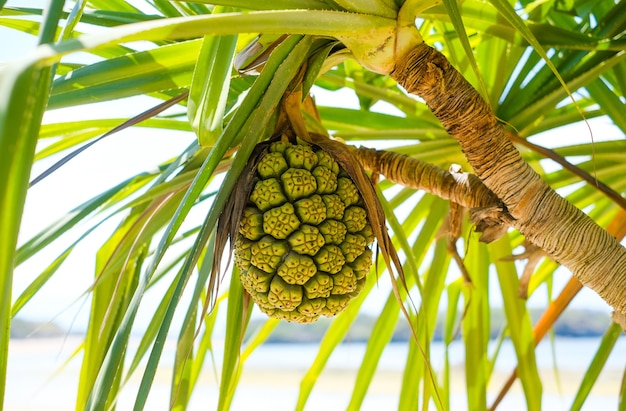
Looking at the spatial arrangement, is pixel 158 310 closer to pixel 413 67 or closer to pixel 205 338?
pixel 205 338

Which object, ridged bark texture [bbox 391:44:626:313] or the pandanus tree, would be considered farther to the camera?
ridged bark texture [bbox 391:44:626:313]

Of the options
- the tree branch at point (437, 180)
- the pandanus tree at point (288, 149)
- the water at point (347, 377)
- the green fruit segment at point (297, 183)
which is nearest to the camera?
the pandanus tree at point (288, 149)

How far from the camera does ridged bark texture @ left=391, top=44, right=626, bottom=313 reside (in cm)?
56

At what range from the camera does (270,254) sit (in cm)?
52

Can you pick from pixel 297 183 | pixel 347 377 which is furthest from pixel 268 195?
pixel 347 377

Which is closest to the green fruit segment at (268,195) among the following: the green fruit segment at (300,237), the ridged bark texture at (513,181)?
the green fruit segment at (300,237)

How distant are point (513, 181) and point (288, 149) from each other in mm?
219

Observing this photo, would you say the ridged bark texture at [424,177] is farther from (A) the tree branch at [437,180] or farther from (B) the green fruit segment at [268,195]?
(B) the green fruit segment at [268,195]

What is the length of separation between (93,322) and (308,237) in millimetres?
408

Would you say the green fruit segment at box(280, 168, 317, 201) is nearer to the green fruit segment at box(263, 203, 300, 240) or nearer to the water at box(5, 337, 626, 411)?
the green fruit segment at box(263, 203, 300, 240)

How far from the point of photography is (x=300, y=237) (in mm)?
518

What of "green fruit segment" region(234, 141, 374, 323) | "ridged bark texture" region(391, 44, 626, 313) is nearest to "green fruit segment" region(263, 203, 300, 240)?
"green fruit segment" region(234, 141, 374, 323)

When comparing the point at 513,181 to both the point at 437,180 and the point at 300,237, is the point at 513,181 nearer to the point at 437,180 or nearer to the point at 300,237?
the point at 437,180

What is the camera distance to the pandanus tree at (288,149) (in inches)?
16.6
